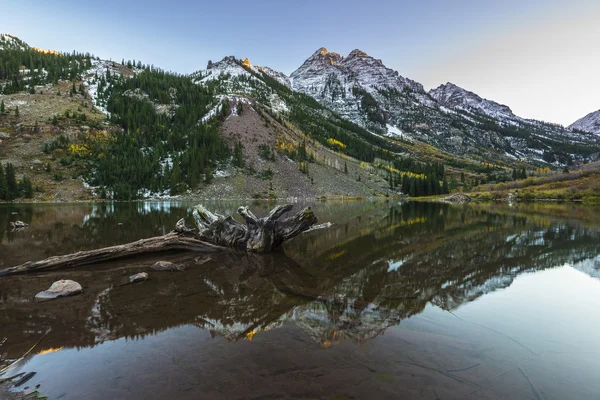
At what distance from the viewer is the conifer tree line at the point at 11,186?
77.2 m

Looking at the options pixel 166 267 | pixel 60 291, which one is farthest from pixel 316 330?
pixel 166 267

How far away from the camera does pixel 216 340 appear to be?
22.5 ft

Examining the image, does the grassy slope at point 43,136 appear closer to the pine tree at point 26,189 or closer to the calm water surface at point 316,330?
the pine tree at point 26,189

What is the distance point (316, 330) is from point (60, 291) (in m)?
8.88

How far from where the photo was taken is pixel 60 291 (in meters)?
9.97

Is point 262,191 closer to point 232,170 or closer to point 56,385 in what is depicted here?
point 232,170

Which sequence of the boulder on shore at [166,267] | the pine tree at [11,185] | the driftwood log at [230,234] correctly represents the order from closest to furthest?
the boulder on shore at [166,267] < the driftwood log at [230,234] < the pine tree at [11,185]

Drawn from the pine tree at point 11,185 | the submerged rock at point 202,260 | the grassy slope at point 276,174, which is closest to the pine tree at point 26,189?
the pine tree at point 11,185

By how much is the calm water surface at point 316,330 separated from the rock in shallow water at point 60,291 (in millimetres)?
398

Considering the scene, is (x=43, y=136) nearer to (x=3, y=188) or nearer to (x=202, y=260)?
(x=3, y=188)

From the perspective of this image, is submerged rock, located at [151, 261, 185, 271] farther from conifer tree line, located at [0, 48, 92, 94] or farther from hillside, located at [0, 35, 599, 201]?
conifer tree line, located at [0, 48, 92, 94]

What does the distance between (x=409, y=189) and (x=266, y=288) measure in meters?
145

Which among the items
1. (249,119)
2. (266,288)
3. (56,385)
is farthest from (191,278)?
(249,119)

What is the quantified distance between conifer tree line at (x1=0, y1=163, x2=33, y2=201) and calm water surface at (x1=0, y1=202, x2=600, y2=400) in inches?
3448
